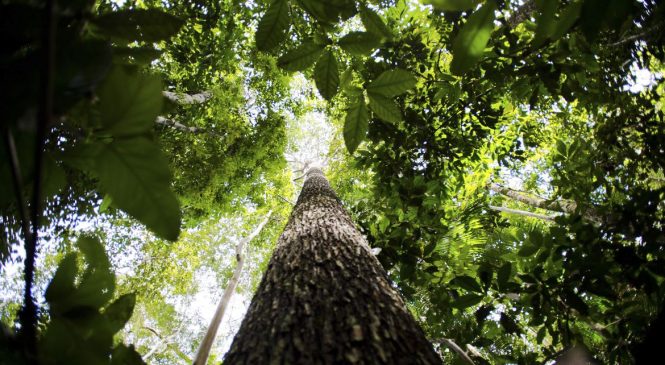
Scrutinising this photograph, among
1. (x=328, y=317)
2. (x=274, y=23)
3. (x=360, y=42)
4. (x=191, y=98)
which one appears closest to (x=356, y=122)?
(x=360, y=42)

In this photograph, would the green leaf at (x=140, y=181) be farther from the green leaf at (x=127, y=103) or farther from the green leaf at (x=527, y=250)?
the green leaf at (x=527, y=250)

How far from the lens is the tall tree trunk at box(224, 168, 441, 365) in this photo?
1.01 meters

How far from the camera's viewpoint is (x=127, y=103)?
39 cm

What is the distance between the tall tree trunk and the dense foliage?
516mm

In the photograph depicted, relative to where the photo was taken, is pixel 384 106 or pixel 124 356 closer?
pixel 124 356

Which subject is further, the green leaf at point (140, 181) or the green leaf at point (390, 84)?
the green leaf at point (390, 84)

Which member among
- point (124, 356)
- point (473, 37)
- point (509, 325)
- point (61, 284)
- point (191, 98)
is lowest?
point (509, 325)

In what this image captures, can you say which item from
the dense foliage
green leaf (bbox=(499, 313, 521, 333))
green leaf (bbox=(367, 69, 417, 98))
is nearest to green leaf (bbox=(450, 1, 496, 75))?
the dense foliage

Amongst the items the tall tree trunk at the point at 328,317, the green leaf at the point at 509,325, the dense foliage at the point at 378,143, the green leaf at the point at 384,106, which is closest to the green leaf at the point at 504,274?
the dense foliage at the point at 378,143

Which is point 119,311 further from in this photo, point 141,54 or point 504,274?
point 504,274

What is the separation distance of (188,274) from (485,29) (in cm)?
955

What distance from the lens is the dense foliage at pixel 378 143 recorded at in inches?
15.1

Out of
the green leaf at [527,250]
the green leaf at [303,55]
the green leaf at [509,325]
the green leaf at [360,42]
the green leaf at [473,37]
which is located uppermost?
the green leaf at [303,55]

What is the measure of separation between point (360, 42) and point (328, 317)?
0.94 meters
